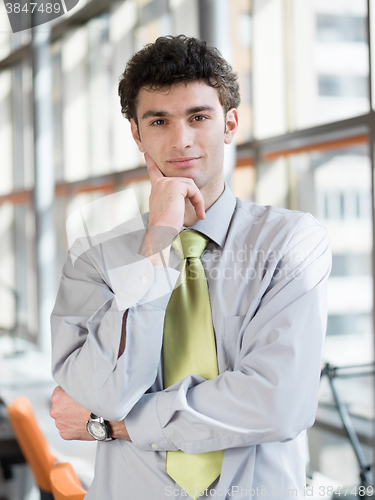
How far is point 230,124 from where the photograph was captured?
1.23m

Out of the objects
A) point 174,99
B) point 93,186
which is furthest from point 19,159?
point 174,99

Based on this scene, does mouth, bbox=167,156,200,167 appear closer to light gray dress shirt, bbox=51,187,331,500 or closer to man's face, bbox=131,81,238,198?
man's face, bbox=131,81,238,198

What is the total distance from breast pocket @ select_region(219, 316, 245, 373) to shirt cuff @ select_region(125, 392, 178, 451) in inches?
6.2

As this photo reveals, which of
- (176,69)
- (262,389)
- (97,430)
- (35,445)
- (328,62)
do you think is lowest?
(35,445)

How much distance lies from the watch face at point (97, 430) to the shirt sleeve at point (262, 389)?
67mm

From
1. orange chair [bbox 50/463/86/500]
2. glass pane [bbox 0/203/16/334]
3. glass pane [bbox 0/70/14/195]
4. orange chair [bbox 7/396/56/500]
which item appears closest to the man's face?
orange chair [bbox 50/463/86/500]

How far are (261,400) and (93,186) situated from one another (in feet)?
8.13

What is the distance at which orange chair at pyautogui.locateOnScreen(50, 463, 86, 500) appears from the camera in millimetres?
1332

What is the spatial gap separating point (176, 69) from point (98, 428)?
2.69ft

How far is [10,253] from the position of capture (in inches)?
258

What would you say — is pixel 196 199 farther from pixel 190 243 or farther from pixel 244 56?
pixel 244 56

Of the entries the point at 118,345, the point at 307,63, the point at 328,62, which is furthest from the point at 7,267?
the point at 118,345

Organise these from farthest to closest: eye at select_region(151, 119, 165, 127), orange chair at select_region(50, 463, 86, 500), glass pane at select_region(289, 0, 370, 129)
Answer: glass pane at select_region(289, 0, 370, 129), orange chair at select_region(50, 463, 86, 500), eye at select_region(151, 119, 165, 127)

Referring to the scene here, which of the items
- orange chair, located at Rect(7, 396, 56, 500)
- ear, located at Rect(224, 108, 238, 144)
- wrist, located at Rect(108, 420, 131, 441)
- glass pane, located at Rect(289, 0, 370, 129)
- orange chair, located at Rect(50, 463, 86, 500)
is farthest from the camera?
glass pane, located at Rect(289, 0, 370, 129)
